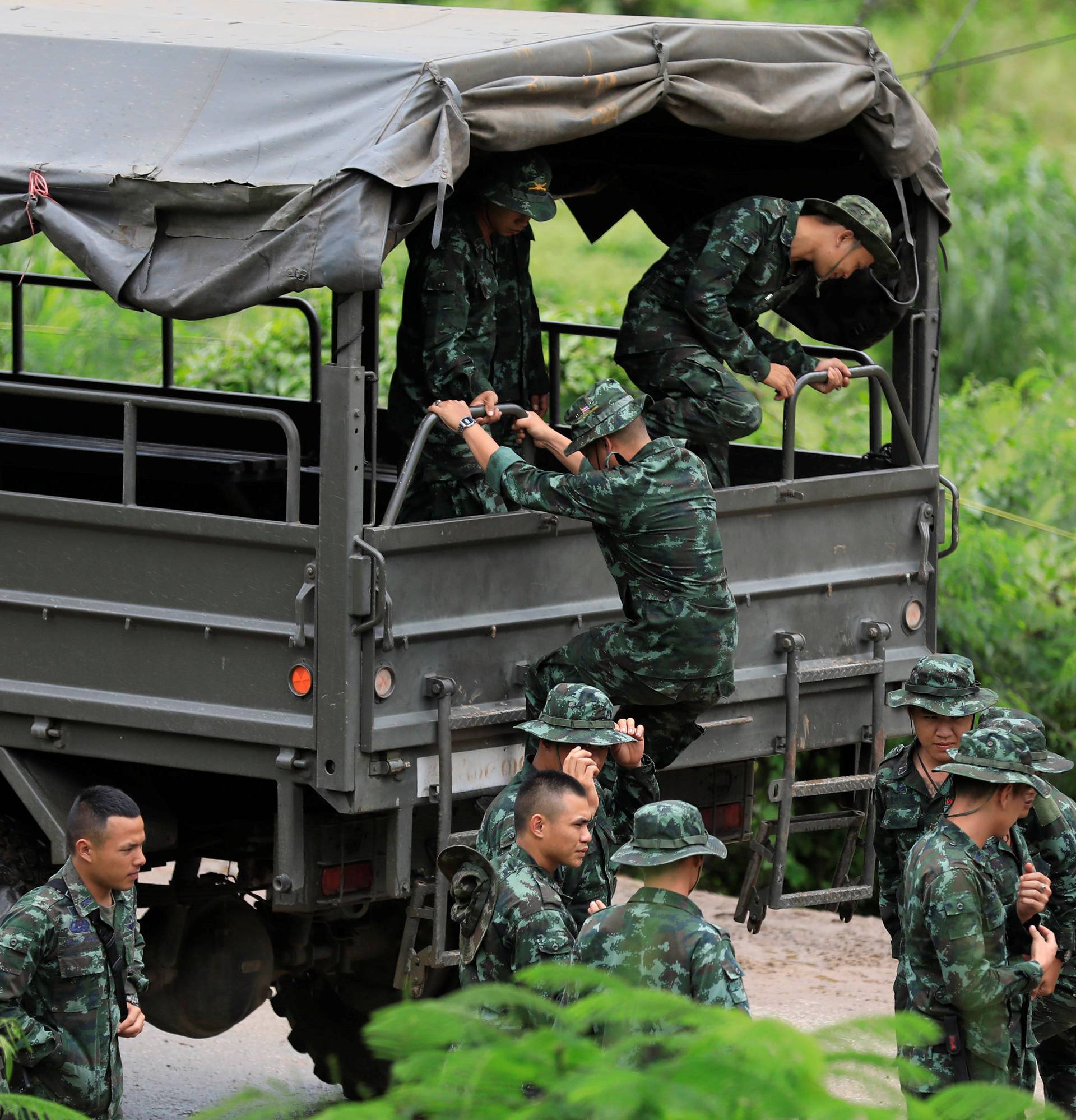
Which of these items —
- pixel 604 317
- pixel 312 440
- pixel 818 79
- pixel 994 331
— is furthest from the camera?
pixel 994 331

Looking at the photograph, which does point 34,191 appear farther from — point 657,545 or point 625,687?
point 625,687

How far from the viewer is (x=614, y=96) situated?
18.4 feet

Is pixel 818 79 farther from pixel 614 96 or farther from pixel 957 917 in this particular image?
pixel 957 917

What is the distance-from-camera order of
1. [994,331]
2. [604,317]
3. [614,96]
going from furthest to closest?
[994,331], [604,317], [614,96]

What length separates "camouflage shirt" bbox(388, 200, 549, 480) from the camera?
5.84 meters

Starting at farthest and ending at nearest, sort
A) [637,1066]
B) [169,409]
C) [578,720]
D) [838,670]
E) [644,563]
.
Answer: [838,670] → [644,563] → [169,409] → [578,720] → [637,1066]

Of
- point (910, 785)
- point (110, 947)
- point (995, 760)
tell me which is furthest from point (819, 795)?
point (110, 947)

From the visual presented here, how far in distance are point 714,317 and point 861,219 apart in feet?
Answer: 1.93

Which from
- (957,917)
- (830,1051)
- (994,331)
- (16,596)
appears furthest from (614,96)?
(994,331)

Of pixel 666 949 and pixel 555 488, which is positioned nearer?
pixel 666 949

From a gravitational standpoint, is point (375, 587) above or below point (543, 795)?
above

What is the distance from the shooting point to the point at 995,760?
458cm

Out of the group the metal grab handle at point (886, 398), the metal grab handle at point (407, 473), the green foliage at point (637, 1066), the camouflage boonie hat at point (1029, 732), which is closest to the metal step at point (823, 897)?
the camouflage boonie hat at point (1029, 732)

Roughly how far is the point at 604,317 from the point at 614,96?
6.10m
